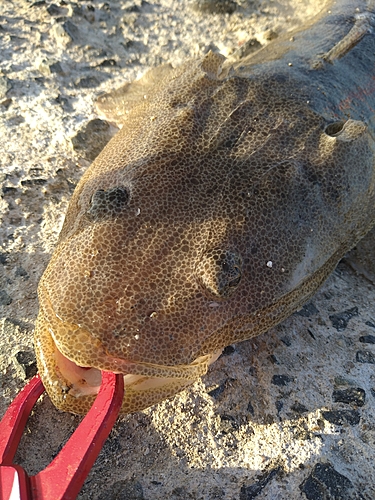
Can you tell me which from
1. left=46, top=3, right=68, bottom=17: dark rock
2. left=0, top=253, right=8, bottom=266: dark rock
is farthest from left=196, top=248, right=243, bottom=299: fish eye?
left=46, top=3, right=68, bottom=17: dark rock

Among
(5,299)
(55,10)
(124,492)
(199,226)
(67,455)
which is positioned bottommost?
(5,299)

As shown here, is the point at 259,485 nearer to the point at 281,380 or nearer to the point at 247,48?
the point at 281,380

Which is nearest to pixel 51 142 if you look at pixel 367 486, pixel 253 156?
pixel 253 156

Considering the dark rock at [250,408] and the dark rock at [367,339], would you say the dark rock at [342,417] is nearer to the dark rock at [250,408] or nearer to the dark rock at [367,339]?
the dark rock at [250,408]

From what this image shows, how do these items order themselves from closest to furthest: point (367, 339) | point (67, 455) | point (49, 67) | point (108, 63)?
point (67, 455) < point (367, 339) < point (49, 67) < point (108, 63)

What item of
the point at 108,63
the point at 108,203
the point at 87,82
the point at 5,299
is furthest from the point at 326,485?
the point at 108,63

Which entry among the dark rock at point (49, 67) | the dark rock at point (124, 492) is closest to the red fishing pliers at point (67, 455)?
the dark rock at point (124, 492)

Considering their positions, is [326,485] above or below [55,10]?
below
